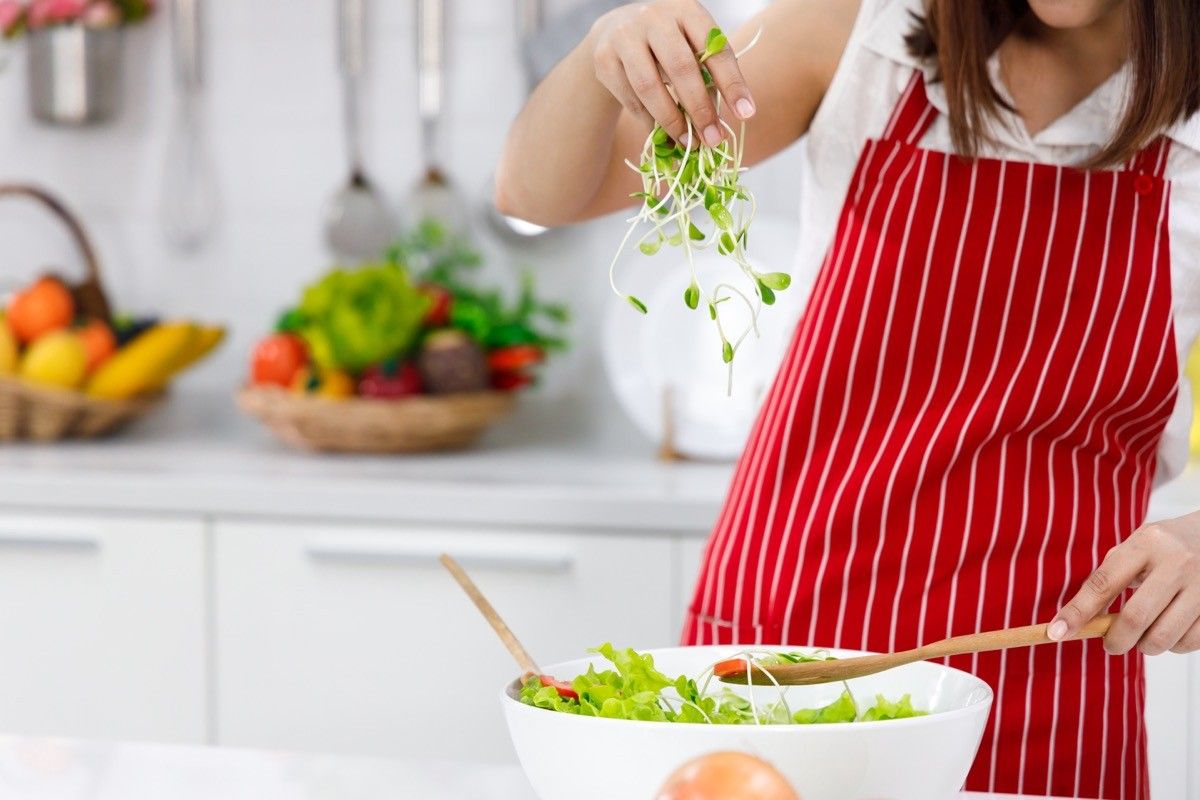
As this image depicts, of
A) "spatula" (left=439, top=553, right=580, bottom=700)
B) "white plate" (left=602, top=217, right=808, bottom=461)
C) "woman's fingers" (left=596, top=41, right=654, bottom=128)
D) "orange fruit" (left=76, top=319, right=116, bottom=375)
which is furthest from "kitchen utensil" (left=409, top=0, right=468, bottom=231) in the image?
"spatula" (left=439, top=553, right=580, bottom=700)

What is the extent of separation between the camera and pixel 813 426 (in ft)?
3.49

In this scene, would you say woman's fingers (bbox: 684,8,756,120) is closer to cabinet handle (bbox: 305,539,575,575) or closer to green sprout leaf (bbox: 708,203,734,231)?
green sprout leaf (bbox: 708,203,734,231)

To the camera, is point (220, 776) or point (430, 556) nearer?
point (220, 776)

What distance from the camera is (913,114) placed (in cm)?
106

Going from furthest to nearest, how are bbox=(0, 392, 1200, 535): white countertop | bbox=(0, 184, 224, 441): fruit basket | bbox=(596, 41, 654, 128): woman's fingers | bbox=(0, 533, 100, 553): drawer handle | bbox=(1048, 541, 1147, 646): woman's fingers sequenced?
bbox=(0, 184, 224, 441): fruit basket < bbox=(0, 533, 100, 553): drawer handle < bbox=(0, 392, 1200, 535): white countertop < bbox=(596, 41, 654, 128): woman's fingers < bbox=(1048, 541, 1147, 646): woman's fingers

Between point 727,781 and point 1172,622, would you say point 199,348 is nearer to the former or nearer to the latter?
point 1172,622

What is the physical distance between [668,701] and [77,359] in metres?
1.55

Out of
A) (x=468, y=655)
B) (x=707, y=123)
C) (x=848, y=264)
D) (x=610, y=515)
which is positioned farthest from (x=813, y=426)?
(x=468, y=655)

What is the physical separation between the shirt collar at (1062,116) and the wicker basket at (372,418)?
39.5 inches

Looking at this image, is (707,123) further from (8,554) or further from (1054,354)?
(8,554)

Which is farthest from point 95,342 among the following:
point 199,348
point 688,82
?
point 688,82

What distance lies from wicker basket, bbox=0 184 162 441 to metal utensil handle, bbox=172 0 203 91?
10.9 inches

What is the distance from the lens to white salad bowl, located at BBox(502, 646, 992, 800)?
0.62m

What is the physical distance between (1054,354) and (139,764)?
2.13ft
